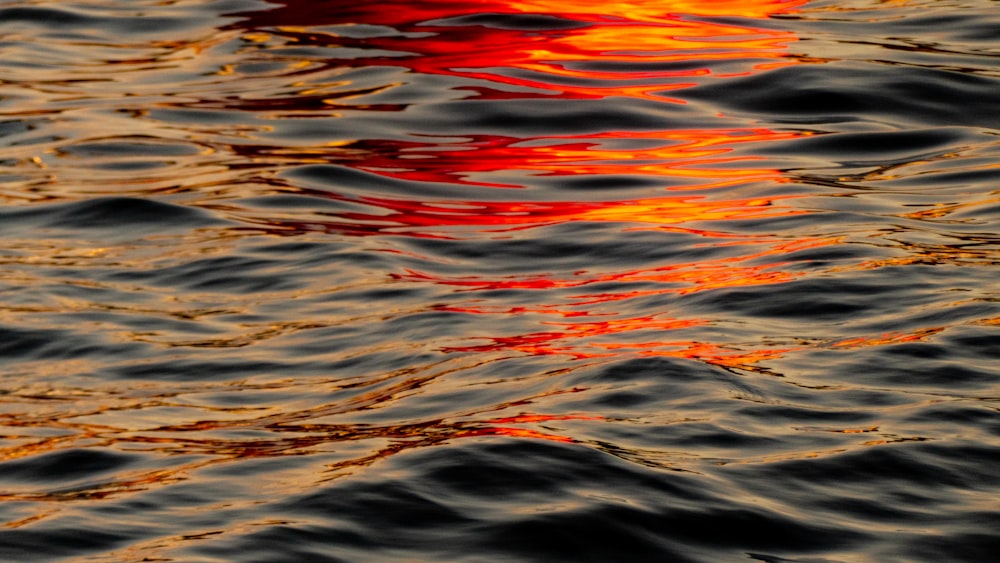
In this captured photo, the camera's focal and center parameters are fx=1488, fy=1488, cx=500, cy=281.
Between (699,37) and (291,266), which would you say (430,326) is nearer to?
(291,266)

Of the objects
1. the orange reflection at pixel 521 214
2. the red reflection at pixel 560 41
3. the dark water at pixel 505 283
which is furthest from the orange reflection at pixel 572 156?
the red reflection at pixel 560 41

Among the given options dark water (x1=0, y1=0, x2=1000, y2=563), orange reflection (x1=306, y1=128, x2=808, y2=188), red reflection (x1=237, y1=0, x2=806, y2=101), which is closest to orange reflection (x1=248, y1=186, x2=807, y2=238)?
dark water (x1=0, y1=0, x2=1000, y2=563)

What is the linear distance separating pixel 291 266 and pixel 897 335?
2.50 metres

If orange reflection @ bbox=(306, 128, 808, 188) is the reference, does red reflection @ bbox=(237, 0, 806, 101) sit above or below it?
above

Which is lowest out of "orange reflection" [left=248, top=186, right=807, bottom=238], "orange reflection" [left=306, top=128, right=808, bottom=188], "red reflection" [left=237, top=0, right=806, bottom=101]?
"orange reflection" [left=248, top=186, right=807, bottom=238]

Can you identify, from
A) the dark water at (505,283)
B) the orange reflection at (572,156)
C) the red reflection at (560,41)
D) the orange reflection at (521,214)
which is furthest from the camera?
the red reflection at (560,41)

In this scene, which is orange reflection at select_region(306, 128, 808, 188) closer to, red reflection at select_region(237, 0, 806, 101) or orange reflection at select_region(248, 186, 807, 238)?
orange reflection at select_region(248, 186, 807, 238)

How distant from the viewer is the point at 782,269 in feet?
17.5

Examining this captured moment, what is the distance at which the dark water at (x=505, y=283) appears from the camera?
3418 mm

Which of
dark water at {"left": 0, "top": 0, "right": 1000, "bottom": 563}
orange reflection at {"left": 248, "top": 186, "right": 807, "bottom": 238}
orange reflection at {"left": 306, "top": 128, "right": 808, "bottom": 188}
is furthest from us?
orange reflection at {"left": 306, "top": 128, "right": 808, "bottom": 188}

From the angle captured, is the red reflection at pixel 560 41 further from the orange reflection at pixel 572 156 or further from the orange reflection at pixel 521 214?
the orange reflection at pixel 521 214

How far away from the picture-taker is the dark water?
3.42 m

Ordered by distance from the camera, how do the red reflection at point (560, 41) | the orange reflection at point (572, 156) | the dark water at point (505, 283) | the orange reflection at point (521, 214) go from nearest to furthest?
the dark water at point (505, 283) → the orange reflection at point (521, 214) → the orange reflection at point (572, 156) → the red reflection at point (560, 41)

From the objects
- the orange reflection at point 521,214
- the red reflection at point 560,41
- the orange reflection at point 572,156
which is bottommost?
the orange reflection at point 521,214
